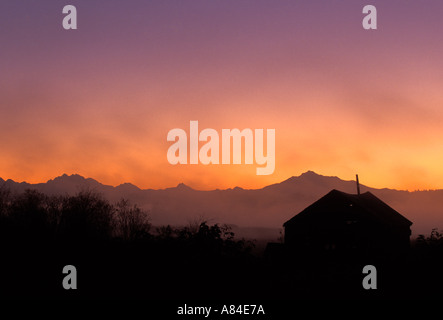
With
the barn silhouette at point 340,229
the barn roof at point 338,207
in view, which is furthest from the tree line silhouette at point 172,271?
the barn roof at point 338,207

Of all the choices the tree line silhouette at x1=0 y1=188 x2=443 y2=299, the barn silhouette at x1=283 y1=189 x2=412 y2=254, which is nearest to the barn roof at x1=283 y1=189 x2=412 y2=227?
the barn silhouette at x1=283 y1=189 x2=412 y2=254

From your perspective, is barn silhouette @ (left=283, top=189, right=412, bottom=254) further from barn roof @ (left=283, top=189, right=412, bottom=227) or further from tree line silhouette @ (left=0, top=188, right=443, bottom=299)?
tree line silhouette @ (left=0, top=188, right=443, bottom=299)

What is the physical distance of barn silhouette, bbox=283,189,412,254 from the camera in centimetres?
4606

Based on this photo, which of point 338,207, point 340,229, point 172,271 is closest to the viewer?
point 172,271

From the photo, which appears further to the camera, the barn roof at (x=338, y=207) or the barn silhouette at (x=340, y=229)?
the barn roof at (x=338, y=207)

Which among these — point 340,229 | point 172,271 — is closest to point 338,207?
point 340,229

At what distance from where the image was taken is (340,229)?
46.5 meters

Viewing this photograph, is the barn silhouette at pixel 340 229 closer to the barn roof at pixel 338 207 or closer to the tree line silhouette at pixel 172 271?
the barn roof at pixel 338 207

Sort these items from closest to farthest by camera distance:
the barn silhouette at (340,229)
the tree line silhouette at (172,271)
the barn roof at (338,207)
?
the tree line silhouette at (172,271), the barn silhouette at (340,229), the barn roof at (338,207)

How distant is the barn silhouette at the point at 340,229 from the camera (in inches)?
1813

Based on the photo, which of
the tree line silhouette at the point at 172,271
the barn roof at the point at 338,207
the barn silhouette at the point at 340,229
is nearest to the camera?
the tree line silhouette at the point at 172,271

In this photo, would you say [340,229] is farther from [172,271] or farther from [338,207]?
[172,271]
